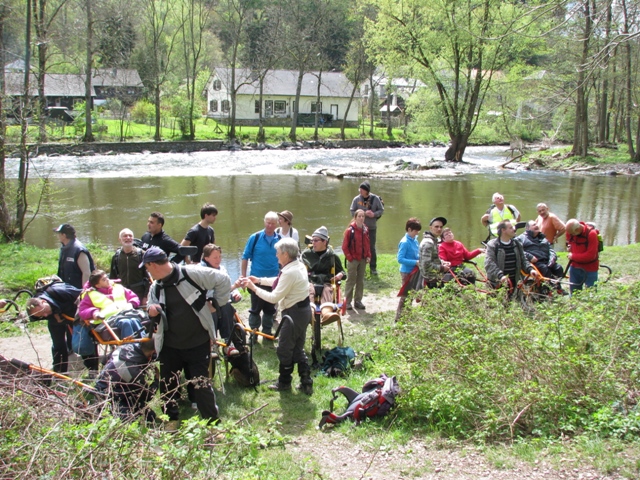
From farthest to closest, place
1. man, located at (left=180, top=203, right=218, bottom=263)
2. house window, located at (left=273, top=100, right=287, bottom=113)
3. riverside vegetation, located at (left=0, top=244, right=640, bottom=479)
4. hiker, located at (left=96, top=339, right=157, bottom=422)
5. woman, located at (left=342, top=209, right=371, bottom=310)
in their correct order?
house window, located at (left=273, top=100, right=287, bottom=113) < woman, located at (left=342, top=209, right=371, bottom=310) < man, located at (left=180, top=203, right=218, bottom=263) < hiker, located at (left=96, top=339, right=157, bottom=422) < riverside vegetation, located at (left=0, top=244, right=640, bottom=479)

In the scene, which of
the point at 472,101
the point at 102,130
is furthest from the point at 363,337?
the point at 102,130

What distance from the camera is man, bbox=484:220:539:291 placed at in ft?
27.0

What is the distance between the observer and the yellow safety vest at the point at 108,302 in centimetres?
623

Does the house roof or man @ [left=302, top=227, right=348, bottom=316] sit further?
the house roof

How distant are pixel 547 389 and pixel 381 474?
5.81 feet

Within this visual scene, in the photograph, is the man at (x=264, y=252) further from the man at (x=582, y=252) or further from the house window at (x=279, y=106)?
the house window at (x=279, y=106)

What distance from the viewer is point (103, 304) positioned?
627cm

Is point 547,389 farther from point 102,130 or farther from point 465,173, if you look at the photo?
point 102,130

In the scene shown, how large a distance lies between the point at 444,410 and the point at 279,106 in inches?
2407

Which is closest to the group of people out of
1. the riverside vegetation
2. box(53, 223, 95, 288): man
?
the riverside vegetation

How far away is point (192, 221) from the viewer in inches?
737

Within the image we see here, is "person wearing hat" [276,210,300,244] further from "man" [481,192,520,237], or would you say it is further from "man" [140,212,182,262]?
"man" [481,192,520,237]

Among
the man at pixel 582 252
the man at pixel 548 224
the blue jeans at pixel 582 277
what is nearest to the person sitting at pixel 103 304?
the man at pixel 582 252

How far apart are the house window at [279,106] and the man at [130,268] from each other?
2265 inches
